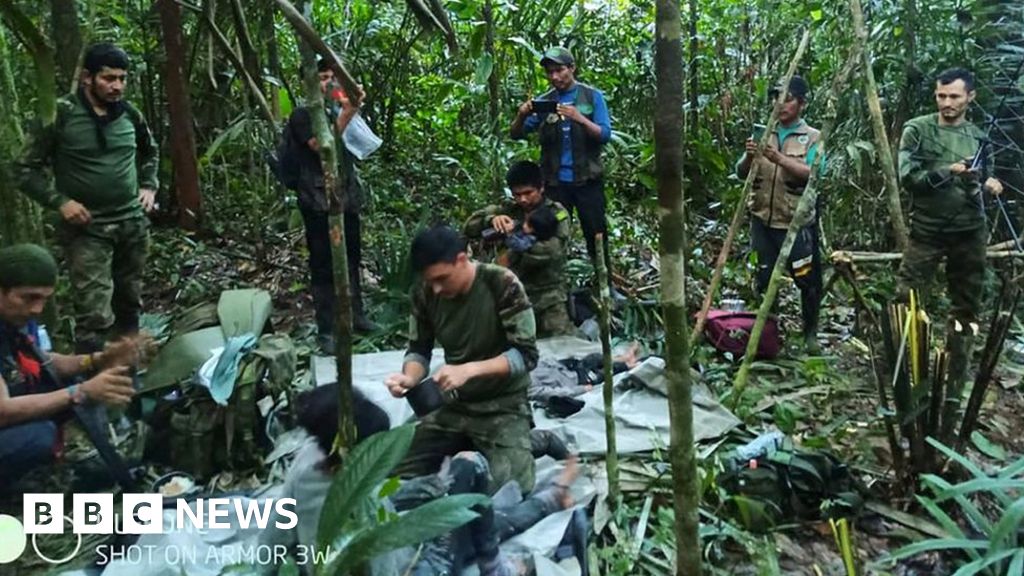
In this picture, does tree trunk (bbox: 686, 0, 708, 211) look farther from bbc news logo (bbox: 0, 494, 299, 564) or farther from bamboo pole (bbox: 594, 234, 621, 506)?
bbc news logo (bbox: 0, 494, 299, 564)

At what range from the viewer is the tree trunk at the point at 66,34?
4715mm

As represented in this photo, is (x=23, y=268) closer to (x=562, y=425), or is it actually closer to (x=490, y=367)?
(x=490, y=367)

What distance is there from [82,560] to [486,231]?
2.80 metres

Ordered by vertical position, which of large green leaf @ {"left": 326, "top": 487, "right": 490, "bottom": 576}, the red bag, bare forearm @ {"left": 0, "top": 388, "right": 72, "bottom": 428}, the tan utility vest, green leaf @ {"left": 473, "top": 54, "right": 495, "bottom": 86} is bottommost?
the red bag

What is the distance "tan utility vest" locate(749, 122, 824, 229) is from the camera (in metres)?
4.68

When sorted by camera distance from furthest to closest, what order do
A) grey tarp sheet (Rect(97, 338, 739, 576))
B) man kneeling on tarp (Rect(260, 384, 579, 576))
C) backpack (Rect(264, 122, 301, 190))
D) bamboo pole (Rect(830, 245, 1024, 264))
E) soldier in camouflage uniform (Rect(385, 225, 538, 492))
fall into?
backpack (Rect(264, 122, 301, 190))
bamboo pole (Rect(830, 245, 1024, 264))
soldier in camouflage uniform (Rect(385, 225, 538, 492))
grey tarp sheet (Rect(97, 338, 739, 576))
man kneeling on tarp (Rect(260, 384, 579, 576))

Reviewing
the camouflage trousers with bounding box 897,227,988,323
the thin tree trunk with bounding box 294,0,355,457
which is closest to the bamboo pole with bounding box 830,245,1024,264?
the camouflage trousers with bounding box 897,227,988,323

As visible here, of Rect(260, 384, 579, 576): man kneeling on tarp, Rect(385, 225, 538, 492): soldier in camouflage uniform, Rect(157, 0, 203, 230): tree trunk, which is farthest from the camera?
Rect(157, 0, 203, 230): tree trunk

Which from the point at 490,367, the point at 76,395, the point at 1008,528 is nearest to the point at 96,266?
the point at 76,395

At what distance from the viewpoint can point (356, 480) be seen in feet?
5.74

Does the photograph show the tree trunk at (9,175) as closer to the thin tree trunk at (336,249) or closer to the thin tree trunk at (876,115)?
the thin tree trunk at (336,249)

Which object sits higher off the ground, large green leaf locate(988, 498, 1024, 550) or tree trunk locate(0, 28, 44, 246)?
tree trunk locate(0, 28, 44, 246)

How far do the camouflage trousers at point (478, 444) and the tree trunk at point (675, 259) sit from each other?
110 centimetres

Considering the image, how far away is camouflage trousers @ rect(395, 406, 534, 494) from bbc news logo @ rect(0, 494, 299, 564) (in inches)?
23.7
